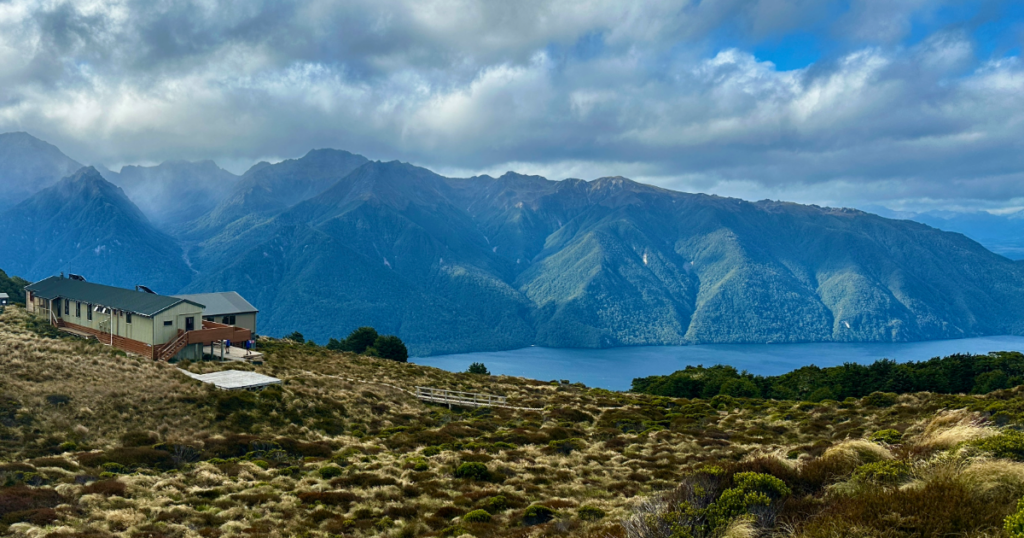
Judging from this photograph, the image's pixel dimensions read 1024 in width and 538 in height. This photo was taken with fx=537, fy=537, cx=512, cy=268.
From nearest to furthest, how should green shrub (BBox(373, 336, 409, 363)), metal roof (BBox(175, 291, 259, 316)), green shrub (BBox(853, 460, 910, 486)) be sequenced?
green shrub (BBox(853, 460, 910, 486)), metal roof (BBox(175, 291, 259, 316)), green shrub (BBox(373, 336, 409, 363))

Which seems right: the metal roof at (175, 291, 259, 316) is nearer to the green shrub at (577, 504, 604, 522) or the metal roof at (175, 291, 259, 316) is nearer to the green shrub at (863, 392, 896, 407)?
the green shrub at (577, 504, 604, 522)

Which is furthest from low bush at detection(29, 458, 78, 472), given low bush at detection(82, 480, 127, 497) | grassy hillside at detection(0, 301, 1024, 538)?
low bush at detection(82, 480, 127, 497)

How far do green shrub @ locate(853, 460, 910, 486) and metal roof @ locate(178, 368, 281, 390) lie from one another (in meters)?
37.5

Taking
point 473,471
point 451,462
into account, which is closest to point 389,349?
point 451,462

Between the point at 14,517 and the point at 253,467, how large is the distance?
8735 millimetres

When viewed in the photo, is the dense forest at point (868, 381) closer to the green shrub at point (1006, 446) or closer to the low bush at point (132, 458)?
the green shrub at point (1006, 446)

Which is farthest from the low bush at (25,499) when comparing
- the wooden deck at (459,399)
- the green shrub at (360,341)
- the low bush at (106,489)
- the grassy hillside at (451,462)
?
the green shrub at (360,341)

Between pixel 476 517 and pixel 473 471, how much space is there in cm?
605

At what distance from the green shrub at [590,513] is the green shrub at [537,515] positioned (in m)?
0.89

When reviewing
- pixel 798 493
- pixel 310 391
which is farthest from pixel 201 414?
pixel 798 493

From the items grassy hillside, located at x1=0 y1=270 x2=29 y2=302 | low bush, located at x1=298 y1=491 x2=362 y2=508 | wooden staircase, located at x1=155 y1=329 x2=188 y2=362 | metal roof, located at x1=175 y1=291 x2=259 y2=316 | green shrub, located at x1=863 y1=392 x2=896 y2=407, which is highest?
grassy hillside, located at x1=0 y1=270 x2=29 y2=302

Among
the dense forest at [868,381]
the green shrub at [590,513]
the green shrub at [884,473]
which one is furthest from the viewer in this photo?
the dense forest at [868,381]

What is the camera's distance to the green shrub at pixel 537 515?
17531 millimetres

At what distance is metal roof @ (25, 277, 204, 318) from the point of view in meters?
48.9
